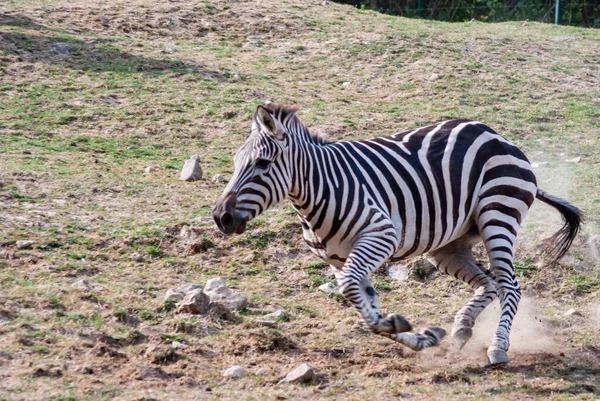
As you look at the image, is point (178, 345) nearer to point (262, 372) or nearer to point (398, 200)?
point (262, 372)

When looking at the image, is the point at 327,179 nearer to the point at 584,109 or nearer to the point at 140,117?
the point at 140,117

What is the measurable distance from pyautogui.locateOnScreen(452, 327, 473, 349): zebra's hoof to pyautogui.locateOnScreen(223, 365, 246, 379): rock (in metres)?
1.78

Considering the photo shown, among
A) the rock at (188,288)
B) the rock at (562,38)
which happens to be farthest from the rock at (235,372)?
the rock at (562,38)

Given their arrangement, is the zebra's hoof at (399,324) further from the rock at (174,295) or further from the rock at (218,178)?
the rock at (218,178)

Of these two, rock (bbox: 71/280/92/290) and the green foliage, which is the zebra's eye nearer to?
rock (bbox: 71/280/92/290)

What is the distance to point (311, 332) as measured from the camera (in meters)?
6.98

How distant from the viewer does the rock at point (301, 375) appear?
5805mm

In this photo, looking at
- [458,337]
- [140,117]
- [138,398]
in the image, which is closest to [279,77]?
[140,117]

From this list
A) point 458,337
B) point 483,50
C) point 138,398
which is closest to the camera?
point 138,398

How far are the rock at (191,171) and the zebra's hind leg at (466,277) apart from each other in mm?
3716

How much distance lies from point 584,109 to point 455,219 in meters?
7.00

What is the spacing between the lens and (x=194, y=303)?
691 cm

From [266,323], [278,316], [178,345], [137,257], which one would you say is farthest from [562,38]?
[178,345]

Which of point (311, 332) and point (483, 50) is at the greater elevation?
point (483, 50)
